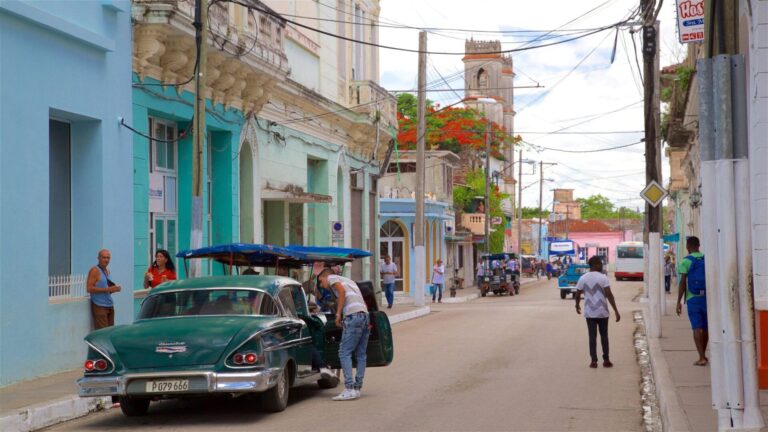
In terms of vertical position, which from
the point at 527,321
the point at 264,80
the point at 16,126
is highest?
the point at 264,80

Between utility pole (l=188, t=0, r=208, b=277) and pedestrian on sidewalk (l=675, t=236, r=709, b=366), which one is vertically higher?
utility pole (l=188, t=0, r=208, b=277)

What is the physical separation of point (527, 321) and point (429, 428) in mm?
17578

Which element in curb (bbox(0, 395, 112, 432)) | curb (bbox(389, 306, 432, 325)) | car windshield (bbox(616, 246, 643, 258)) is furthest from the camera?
car windshield (bbox(616, 246, 643, 258))

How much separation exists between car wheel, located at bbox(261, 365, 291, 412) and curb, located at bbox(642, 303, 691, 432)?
4011 mm

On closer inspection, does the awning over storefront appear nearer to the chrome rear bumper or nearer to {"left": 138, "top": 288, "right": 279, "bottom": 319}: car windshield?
{"left": 138, "top": 288, "right": 279, "bottom": 319}: car windshield

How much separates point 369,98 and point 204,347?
24.1 m

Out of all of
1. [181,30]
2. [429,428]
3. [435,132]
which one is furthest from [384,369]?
[435,132]

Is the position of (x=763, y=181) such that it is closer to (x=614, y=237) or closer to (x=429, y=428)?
(x=429, y=428)

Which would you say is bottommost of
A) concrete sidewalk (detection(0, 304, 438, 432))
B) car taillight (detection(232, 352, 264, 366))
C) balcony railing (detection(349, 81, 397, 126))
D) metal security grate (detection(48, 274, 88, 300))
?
concrete sidewalk (detection(0, 304, 438, 432))

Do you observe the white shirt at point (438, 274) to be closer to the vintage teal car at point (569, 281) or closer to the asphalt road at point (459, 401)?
the vintage teal car at point (569, 281)

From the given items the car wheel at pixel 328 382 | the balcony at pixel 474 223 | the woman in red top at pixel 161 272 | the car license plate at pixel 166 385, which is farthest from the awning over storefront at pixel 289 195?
the balcony at pixel 474 223

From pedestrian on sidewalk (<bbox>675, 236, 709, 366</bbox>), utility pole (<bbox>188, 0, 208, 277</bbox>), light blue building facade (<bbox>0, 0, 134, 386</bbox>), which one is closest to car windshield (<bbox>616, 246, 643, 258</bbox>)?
light blue building facade (<bbox>0, 0, 134, 386</bbox>)

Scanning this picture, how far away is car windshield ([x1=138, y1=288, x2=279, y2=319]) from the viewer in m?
12.0

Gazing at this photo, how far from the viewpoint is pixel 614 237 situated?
134 metres
